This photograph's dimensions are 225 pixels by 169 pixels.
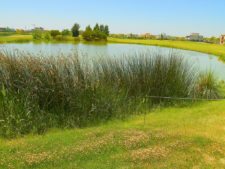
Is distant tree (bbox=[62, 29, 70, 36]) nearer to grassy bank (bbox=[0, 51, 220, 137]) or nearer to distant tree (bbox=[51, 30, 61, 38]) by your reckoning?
distant tree (bbox=[51, 30, 61, 38])

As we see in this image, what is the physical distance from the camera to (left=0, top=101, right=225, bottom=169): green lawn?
435 centimetres

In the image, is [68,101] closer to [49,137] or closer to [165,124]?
[49,137]

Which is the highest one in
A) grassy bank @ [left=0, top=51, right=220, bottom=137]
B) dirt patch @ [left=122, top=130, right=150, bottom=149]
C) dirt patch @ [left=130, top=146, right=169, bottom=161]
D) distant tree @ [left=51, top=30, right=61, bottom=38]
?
distant tree @ [left=51, top=30, right=61, bottom=38]

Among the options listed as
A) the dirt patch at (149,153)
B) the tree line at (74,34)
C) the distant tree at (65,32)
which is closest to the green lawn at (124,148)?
the dirt patch at (149,153)

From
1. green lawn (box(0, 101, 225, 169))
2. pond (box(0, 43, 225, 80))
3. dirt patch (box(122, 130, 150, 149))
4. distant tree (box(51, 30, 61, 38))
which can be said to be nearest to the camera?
green lawn (box(0, 101, 225, 169))

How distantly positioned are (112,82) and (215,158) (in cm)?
382

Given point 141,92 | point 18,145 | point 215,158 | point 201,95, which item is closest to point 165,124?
point 215,158

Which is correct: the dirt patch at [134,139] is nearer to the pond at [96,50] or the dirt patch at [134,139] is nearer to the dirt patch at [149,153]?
the dirt patch at [149,153]

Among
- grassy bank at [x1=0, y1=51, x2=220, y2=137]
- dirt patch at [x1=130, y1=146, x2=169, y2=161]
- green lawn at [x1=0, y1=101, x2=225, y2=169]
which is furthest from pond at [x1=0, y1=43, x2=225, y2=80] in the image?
dirt patch at [x1=130, y1=146, x2=169, y2=161]

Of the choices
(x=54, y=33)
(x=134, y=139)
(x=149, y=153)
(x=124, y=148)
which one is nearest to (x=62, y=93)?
(x=134, y=139)

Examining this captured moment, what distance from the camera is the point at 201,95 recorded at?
10383mm

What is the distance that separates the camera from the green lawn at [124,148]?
4352 mm

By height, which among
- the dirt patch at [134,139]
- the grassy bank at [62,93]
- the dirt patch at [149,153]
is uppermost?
the grassy bank at [62,93]

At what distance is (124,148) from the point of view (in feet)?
16.1
